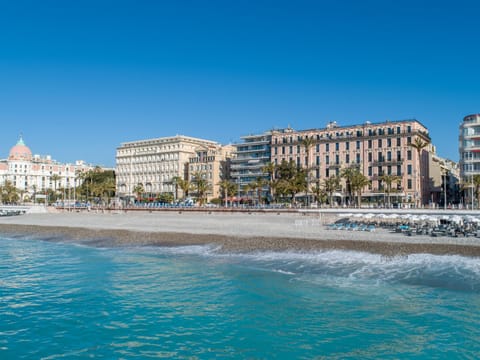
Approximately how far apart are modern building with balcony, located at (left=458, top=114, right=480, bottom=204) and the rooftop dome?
532 ft

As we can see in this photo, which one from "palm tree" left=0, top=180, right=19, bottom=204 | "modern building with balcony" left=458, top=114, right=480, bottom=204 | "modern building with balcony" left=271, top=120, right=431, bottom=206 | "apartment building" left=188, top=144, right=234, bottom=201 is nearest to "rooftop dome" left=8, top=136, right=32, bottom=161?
"palm tree" left=0, top=180, right=19, bottom=204

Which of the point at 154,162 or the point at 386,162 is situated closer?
the point at 386,162

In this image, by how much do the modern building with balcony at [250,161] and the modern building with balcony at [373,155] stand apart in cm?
925

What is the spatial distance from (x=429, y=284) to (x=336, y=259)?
8.14 metres

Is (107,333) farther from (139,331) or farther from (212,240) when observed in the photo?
(212,240)

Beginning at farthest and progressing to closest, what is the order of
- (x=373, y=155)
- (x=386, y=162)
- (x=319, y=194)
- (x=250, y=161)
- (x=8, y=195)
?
(x=8, y=195) < (x=250, y=161) < (x=373, y=155) < (x=386, y=162) < (x=319, y=194)

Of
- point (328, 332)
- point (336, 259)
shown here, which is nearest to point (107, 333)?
point (328, 332)

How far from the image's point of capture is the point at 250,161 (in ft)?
368

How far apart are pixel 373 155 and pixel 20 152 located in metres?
149

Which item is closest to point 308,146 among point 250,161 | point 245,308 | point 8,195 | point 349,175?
point 349,175

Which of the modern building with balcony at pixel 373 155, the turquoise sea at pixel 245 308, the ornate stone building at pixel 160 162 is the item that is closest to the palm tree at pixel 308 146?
the modern building with balcony at pixel 373 155

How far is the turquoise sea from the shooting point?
1454cm

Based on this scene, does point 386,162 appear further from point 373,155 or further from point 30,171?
point 30,171

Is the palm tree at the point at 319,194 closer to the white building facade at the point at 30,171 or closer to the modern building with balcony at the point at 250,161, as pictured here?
the modern building with balcony at the point at 250,161
